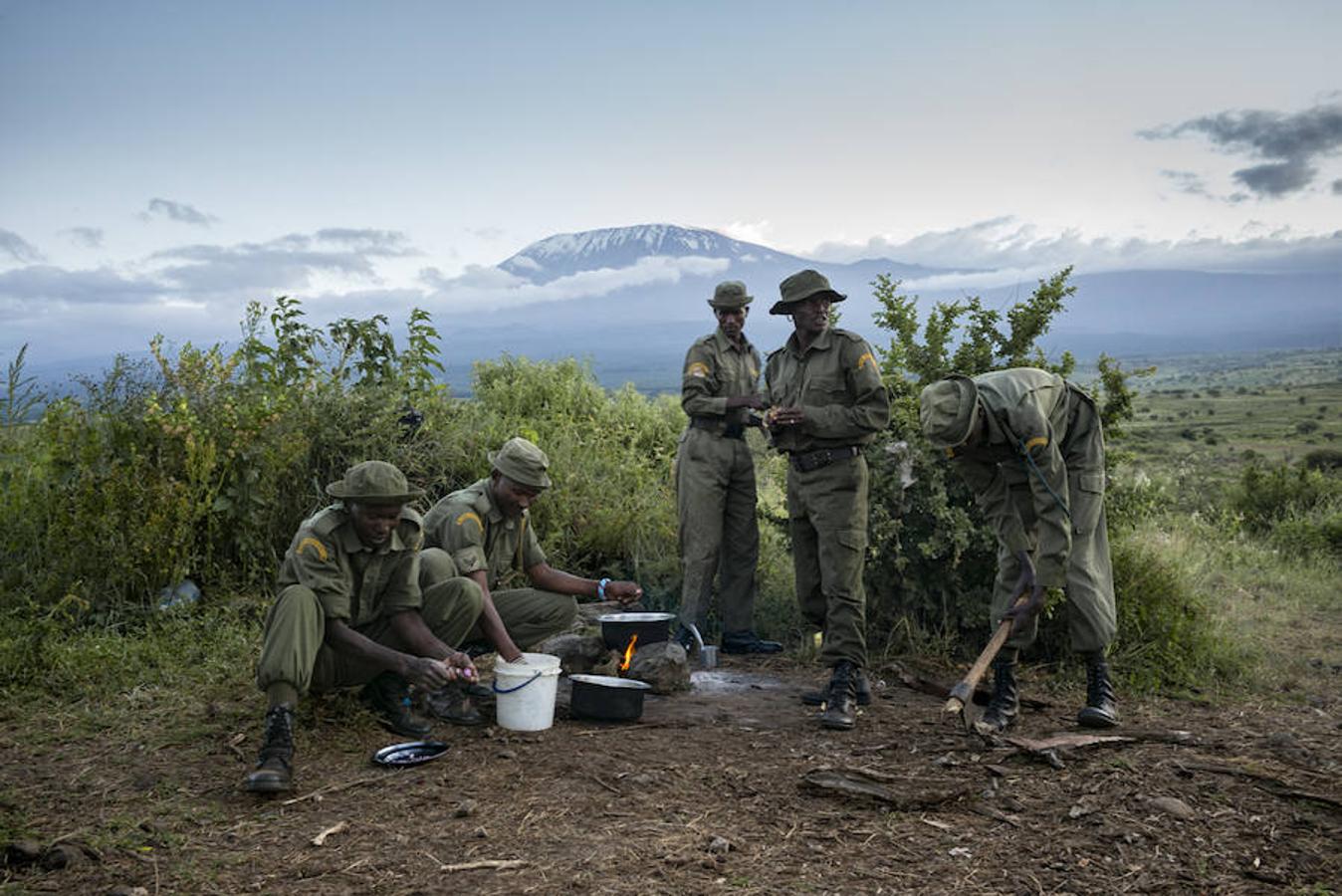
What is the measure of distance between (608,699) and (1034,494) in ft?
7.28

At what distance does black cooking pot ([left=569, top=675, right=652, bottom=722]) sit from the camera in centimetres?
527

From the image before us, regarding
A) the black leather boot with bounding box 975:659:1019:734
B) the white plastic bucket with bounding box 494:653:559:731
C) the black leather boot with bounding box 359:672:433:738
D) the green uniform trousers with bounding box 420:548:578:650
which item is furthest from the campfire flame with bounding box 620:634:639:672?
the black leather boot with bounding box 975:659:1019:734

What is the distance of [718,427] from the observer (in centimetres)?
698

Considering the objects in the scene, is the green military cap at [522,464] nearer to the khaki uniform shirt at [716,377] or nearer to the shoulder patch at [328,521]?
the shoulder patch at [328,521]

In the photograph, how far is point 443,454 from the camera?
880 cm

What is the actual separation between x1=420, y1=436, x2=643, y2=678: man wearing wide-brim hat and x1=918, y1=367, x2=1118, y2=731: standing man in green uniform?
6.29 ft

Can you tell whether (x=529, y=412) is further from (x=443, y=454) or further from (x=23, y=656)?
(x=23, y=656)

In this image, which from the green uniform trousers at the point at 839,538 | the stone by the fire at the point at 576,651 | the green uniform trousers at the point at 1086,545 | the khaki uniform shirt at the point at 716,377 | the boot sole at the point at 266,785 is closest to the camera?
the boot sole at the point at 266,785

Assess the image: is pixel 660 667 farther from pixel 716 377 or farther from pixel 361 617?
pixel 716 377

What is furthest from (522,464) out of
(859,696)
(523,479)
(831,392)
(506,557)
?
(859,696)

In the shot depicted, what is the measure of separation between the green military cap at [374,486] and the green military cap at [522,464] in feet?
2.41

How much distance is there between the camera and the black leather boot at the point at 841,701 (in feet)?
17.5

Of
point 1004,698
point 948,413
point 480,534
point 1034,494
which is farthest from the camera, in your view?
point 480,534

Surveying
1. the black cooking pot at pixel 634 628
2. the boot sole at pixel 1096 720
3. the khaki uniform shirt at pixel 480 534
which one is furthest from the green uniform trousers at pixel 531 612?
the boot sole at pixel 1096 720
